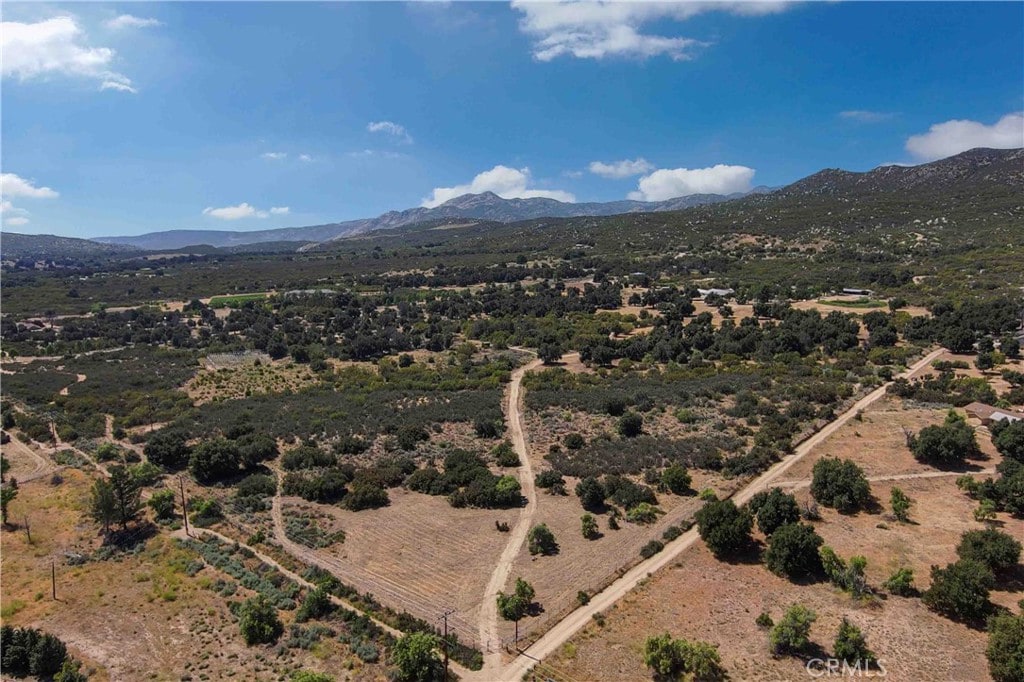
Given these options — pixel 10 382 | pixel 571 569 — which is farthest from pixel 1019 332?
pixel 10 382

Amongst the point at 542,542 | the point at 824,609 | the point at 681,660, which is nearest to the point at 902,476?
the point at 824,609

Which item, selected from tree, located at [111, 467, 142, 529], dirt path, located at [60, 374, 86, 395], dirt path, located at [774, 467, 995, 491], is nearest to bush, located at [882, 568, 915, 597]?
dirt path, located at [774, 467, 995, 491]

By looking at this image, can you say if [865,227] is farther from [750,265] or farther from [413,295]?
[413,295]

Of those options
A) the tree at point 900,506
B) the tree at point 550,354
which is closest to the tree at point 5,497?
the tree at point 550,354

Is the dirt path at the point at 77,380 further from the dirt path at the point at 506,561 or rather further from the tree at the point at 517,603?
the tree at the point at 517,603

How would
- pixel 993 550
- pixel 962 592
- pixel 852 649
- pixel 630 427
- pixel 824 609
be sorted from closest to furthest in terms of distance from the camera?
A: pixel 852 649 < pixel 962 592 < pixel 824 609 < pixel 993 550 < pixel 630 427

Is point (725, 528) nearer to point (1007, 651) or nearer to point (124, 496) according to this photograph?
point (1007, 651)
